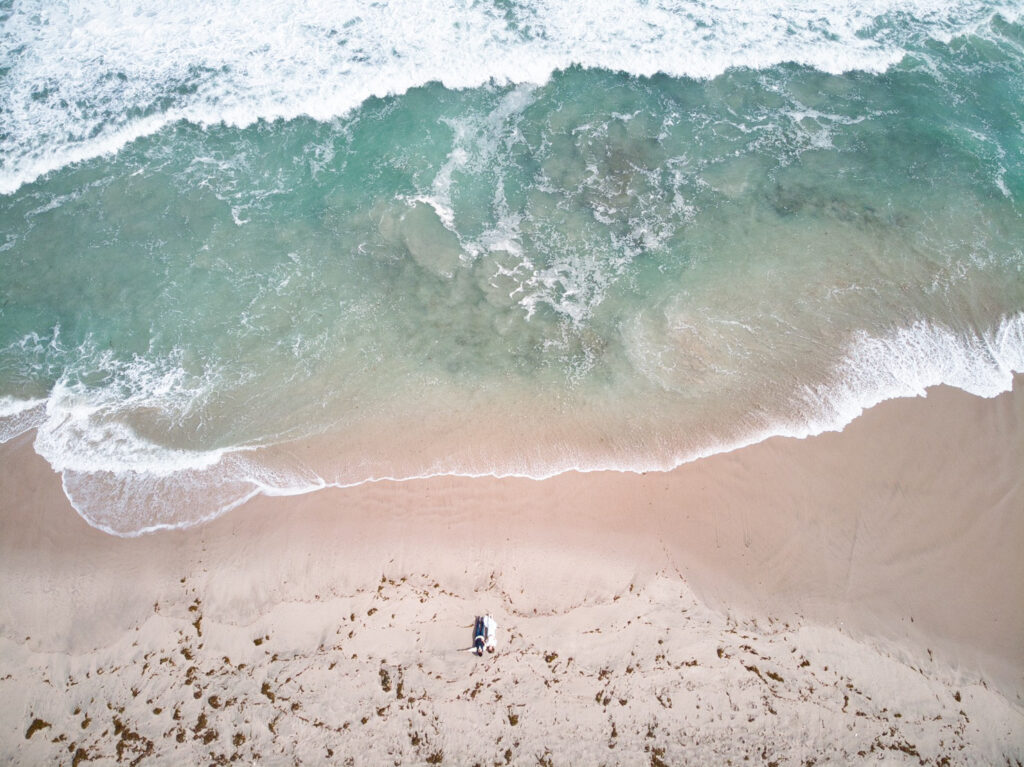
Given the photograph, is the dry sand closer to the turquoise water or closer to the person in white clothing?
the person in white clothing

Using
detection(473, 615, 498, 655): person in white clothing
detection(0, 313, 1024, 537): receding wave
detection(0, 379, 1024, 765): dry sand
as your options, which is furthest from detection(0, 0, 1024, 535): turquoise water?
detection(473, 615, 498, 655): person in white clothing

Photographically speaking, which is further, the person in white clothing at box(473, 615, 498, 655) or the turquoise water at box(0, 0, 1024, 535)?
the turquoise water at box(0, 0, 1024, 535)

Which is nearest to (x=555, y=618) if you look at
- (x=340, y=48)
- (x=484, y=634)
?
(x=484, y=634)

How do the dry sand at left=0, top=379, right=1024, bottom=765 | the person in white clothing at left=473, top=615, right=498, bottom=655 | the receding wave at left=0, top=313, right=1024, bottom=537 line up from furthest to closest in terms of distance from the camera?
the receding wave at left=0, top=313, right=1024, bottom=537, the person in white clothing at left=473, top=615, right=498, bottom=655, the dry sand at left=0, top=379, right=1024, bottom=765

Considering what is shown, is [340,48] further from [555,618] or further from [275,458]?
[555,618]

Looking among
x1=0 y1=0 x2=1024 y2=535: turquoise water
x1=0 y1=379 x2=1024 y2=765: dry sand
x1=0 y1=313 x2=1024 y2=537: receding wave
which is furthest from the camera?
x1=0 y1=0 x2=1024 y2=535: turquoise water

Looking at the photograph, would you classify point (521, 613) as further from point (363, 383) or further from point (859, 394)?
point (859, 394)
